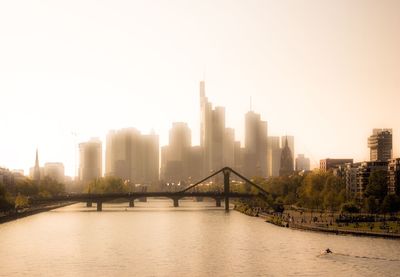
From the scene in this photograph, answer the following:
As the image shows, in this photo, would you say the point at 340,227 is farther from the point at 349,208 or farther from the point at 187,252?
the point at 187,252

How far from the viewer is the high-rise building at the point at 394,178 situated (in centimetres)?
15801

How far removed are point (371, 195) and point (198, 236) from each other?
53.4 m

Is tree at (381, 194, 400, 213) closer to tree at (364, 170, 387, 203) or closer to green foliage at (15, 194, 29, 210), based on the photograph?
tree at (364, 170, 387, 203)

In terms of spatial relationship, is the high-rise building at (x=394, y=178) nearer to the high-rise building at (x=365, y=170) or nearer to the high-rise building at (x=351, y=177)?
the high-rise building at (x=365, y=170)

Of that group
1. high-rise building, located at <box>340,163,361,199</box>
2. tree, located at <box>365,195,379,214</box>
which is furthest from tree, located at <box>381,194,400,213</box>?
high-rise building, located at <box>340,163,361,199</box>

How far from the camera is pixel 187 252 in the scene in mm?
85375

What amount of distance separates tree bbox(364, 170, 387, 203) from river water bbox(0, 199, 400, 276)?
32370mm

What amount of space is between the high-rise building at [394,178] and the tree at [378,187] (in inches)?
106

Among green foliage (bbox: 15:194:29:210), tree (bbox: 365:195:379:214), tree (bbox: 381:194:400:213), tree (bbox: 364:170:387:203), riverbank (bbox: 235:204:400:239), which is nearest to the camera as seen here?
riverbank (bbox: 235:204:400:239)

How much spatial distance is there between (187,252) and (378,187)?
70810mm

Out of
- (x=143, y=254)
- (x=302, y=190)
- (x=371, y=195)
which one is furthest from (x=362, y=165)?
(x=143, y=254)

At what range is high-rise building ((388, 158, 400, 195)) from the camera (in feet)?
518

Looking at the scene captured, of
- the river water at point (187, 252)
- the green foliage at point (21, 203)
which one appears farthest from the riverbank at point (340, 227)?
the green foliage at point (21, 203)

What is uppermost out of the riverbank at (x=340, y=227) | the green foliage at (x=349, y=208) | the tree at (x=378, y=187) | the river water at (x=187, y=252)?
the tree at (x=378, y=187)
